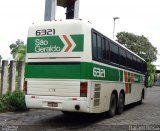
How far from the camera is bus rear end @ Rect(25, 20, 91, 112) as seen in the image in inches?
449

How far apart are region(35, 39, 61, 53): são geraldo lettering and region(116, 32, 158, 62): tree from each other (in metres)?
64.9

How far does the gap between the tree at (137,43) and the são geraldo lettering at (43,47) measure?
6489 cm

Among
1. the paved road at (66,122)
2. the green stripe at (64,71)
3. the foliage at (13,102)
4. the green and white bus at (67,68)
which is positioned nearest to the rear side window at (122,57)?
the paved road at (66,122)

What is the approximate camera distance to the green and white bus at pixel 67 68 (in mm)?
11413

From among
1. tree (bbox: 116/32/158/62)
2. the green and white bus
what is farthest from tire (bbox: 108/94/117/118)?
tree (bbox: 116/32/158/62)

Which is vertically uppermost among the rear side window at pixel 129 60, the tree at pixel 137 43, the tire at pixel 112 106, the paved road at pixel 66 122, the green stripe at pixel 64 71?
the tree at pixel 137 43

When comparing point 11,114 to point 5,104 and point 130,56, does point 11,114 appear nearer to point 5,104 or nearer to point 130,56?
point 5,104

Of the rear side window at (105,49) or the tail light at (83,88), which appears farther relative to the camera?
the rear side window at (105,49)

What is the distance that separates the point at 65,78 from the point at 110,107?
303cm

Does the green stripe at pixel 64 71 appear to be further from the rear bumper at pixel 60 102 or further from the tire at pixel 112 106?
the tire at pixel 112 106

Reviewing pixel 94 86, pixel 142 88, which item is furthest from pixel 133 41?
pixel 94 86

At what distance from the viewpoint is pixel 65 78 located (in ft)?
38.2

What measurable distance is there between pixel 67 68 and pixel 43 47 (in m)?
1.18

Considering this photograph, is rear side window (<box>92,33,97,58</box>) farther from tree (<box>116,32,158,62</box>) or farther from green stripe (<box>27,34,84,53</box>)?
tree (<box>116,32,158,62</box>)
